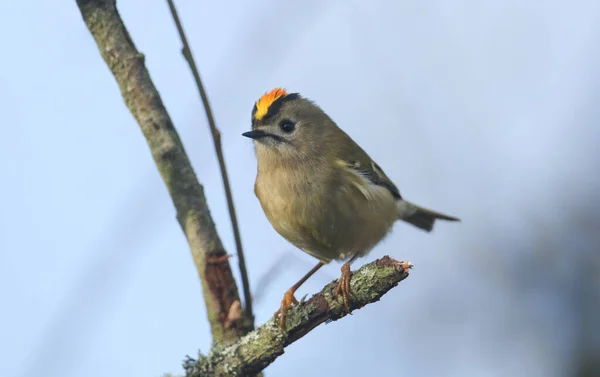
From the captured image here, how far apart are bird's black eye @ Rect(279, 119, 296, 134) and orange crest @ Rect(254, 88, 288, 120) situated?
10cm

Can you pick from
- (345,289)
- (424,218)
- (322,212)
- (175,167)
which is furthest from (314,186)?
(424,218)

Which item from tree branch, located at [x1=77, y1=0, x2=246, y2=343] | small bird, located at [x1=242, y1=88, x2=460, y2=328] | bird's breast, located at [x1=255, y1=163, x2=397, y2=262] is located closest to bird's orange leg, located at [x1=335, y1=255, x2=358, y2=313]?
tree branch, located at [x1=77, y1=0, x2=246, y2=343]

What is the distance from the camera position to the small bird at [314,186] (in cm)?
284

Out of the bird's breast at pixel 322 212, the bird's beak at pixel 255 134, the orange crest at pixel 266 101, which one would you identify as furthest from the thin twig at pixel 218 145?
the orange crest at pixel 266 101

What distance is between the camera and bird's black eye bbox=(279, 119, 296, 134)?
3.30 metres

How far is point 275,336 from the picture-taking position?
1.78 metres

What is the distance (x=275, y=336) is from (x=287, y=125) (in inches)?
66.3

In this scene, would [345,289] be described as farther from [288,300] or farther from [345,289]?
[288,300]

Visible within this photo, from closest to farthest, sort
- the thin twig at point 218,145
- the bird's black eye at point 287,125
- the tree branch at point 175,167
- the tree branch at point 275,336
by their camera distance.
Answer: the tree branch at point 275,336, the thin twig at point 218,145, the tree branch at point 175,167, the bird's black eye at point 287,125

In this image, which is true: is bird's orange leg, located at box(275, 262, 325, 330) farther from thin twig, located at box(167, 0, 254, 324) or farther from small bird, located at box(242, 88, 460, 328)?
thin twig, located at box(167, 0, 254, 324)

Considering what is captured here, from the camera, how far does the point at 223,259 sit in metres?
2.11

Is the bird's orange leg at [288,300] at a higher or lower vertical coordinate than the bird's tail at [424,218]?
lower

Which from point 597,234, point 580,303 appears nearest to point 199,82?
point 580,303

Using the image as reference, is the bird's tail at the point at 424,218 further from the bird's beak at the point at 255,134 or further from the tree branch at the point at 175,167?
the tree branch at the point at 175,167
